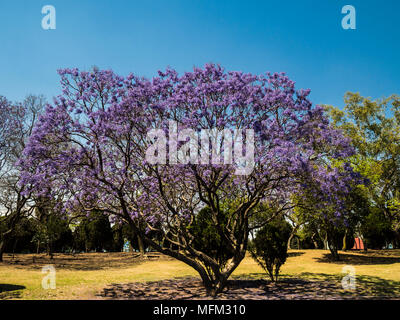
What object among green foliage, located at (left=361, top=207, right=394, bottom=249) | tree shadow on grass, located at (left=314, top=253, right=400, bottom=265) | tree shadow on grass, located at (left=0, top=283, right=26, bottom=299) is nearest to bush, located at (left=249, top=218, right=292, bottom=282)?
tree shadow on grass, located at (left=0, top=283, right=26, bottom=299)

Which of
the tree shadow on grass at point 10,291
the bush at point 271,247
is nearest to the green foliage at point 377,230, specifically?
the bush at point 271,247

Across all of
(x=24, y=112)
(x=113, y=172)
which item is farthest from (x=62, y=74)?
(x=24, y=112)

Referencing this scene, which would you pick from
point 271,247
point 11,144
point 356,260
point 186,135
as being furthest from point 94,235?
point 186,135

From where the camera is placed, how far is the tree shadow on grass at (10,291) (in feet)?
37.6

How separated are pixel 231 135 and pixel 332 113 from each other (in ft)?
88.9

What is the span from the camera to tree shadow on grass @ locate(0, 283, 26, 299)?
11.5 m

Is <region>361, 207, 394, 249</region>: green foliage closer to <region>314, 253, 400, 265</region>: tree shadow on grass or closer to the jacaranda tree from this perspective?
<region>314, 253, 400, 265</region>: tree shadow on grass

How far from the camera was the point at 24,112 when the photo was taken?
24.3 m

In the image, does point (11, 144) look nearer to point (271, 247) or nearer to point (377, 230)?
point (271, 247)

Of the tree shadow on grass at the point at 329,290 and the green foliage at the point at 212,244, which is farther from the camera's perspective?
the green foliage at the point at 212,244

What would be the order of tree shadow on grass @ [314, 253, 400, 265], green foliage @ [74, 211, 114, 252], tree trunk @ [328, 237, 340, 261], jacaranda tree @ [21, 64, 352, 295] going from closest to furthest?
jacaranda tree @ [21, 64, 352, 295] → tree shadow on grass @ [314, 253, 400, 265] → tree trunk @ [328, 237, 340, 261] → green foliage @ [74, 211, 114, 252]

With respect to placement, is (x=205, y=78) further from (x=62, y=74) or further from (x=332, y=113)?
(x=332, y=113)

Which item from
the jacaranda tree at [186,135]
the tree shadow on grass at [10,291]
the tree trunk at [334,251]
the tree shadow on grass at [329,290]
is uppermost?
the jacaranda tree at [186,135]

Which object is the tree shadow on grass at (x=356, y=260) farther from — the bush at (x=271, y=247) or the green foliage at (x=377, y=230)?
the bush at (x=271, y=247)
